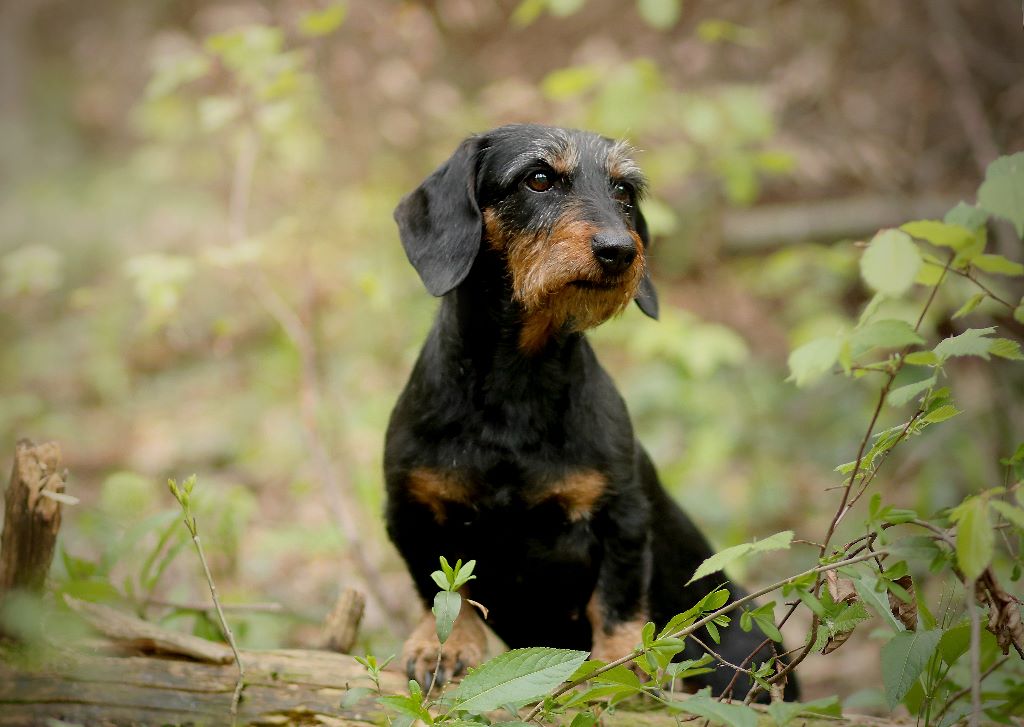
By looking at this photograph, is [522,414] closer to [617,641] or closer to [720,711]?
[617,641]

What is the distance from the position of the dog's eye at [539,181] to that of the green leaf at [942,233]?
5.27ft

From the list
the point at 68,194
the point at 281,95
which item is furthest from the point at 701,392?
the point at 68,194

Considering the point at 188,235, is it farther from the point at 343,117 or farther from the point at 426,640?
the point at 426,640

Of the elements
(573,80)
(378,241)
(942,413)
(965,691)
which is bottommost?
(965,691)

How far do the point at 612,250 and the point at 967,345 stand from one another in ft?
4.20

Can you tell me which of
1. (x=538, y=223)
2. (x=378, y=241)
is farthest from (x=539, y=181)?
(x=378, y=241)

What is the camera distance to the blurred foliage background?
484 cm

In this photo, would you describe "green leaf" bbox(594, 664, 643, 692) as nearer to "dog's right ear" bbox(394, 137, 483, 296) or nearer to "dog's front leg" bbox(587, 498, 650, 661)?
"dog's front leg" bbox(587, 498, 650, 661)

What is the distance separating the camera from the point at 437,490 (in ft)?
9.84

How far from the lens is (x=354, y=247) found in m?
6.48

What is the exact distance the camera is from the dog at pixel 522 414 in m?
2.99

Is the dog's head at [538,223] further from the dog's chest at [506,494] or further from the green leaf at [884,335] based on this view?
the green leaf at [884,335]

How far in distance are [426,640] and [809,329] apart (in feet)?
14.2

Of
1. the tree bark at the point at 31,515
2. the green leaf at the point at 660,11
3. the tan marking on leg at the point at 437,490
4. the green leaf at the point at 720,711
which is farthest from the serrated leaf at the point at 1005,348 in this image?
the green leaf at the point at 660,11
